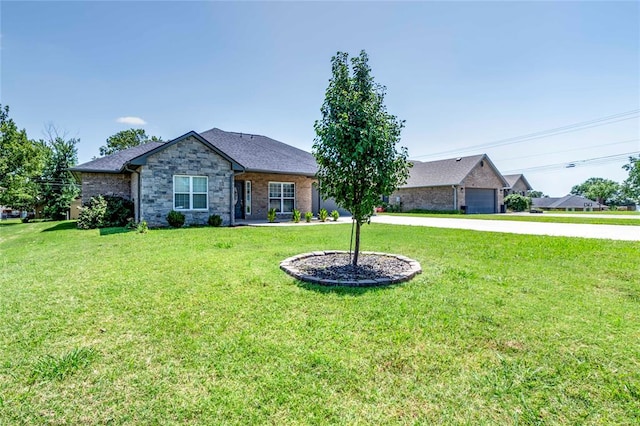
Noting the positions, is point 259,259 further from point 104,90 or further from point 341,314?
point 104,90

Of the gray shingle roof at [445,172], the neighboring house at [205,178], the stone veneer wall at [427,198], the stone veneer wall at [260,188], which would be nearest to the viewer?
the neighboring house at [205,178]

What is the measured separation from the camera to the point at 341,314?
12.2 feet

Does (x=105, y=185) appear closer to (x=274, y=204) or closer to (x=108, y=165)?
(x=108, y=165)

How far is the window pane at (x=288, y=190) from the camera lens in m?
19.0

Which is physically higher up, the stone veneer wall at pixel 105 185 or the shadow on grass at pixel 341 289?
the stone veneer wall at pixel 105 185

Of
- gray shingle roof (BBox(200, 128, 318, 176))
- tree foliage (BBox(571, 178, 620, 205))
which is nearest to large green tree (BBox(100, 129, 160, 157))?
gray shingle roof (BBox(200, 128, 318, 176))

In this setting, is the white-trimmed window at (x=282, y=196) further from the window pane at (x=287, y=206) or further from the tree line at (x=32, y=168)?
the tree line at (x=32, y=168)

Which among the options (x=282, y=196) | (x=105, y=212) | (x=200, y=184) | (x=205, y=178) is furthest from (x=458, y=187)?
(x=105, y=212)

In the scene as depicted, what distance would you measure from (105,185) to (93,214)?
102 inches

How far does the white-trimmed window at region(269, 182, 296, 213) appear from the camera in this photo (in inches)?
733

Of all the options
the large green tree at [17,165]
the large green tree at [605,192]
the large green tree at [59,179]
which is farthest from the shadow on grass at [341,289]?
the large green tree at [605,192]

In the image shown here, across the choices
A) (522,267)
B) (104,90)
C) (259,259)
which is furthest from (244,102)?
(522,267)

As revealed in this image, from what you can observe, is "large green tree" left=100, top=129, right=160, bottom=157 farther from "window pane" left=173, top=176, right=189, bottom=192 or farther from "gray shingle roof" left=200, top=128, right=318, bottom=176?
"window pane" left=173, top=176, right=189, bottom=192

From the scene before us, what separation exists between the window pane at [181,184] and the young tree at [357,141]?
9.62 meters
